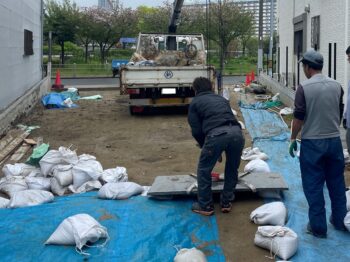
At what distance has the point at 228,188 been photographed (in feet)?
17.6

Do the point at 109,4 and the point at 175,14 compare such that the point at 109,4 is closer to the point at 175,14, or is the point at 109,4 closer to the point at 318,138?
the point at 175,14

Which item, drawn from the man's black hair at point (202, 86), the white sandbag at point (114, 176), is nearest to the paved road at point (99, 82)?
the white sandbag at point (114, 176)

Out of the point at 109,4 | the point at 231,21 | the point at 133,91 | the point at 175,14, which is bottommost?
the point at 133,91

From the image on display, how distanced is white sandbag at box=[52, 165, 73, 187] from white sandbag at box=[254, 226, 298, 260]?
286 cm

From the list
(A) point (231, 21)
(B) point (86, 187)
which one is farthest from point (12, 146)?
(A) point (231, 21)

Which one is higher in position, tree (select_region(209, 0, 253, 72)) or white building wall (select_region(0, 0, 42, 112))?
tree (select_region(209, 0, 253, 72))

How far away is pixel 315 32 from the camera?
12.2 m

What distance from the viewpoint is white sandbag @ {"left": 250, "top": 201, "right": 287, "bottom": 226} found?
478 cm

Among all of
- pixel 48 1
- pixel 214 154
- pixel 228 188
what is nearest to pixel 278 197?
pixel 228 188

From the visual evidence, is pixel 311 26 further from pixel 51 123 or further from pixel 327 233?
pixel 327 233

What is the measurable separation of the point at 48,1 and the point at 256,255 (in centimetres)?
4071

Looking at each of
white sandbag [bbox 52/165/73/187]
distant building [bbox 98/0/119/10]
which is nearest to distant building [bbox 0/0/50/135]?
white sandbag [bbox 52/165/73/187]

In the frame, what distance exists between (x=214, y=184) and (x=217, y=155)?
2.38ft

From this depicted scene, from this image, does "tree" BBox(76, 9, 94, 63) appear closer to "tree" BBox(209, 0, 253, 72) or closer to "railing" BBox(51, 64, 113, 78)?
"railing" BBox(51, 64, 113, 78)
